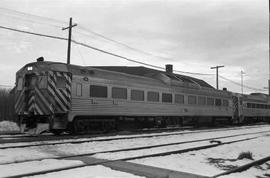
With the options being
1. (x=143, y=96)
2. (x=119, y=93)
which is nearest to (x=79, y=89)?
(x=119, y=93)

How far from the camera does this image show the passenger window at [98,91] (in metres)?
17.3

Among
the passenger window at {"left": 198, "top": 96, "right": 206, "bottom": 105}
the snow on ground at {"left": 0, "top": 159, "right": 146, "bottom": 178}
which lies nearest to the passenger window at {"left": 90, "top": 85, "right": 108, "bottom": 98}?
the snow on ground at {"left": 0, "top": 159, "right": 146, "bottom": 178}

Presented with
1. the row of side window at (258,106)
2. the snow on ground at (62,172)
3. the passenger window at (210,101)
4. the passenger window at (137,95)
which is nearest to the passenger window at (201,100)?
the passenger window at (210,101)

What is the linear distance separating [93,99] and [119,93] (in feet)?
6.72

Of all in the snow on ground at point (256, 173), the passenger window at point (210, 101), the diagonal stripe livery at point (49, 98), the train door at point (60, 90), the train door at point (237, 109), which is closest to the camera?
the snow on ground at point (256, 173)

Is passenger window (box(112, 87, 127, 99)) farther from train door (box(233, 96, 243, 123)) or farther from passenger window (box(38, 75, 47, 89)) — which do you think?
train door (box(233, 96, 243, 123))

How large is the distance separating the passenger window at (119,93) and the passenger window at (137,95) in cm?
69

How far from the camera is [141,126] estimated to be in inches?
869

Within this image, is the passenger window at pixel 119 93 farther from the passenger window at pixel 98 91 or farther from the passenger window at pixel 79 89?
the passenger window at pixel 79 89

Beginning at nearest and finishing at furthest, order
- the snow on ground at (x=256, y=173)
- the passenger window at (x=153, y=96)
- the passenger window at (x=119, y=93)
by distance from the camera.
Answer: the snow on ground at (x=256, y=173) < the passenger window at (x=119, y=93) < the passenger window at (x=153, y=96)

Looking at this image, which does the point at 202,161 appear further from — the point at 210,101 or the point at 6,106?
the point at 6,106

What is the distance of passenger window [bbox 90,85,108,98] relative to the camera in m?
17.3

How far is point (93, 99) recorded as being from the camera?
1728 cm

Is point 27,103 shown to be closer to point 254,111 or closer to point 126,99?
point 126,99
